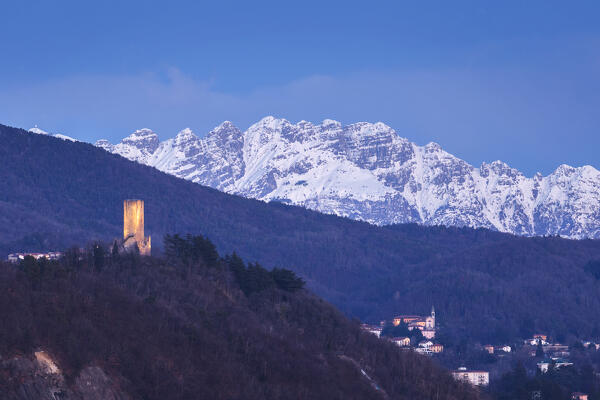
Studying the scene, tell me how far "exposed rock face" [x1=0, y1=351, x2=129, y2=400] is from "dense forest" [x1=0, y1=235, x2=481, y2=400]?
0.16 metres

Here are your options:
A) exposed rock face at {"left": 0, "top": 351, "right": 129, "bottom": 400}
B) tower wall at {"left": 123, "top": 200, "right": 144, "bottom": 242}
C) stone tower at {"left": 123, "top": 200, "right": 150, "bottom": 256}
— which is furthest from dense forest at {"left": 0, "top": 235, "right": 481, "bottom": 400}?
tower wall at {"left": 123, "top": 200, "right": 144, "bottom": 242}

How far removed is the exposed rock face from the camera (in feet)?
300

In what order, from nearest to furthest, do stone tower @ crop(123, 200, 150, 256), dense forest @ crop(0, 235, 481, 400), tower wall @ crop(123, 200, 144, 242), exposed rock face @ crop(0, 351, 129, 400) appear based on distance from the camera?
exposed rock face @ crop(0, 351, 129, 400), dense forest @ crop(0, 235, 481, 400), stone tower @ crop(123, 200, 150, 256), tower wall @ crop(123, 200, 144, 242)

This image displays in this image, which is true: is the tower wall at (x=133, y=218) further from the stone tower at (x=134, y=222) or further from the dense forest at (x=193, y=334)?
the dense forest at (x=193, y=334)

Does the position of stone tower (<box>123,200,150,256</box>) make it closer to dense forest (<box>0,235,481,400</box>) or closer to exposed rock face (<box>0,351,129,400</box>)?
dense forest (<box>0,235,481,400</box>)

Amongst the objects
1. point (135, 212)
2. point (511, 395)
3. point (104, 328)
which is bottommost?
point (511, 395)

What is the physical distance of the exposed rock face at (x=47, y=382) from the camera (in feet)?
300

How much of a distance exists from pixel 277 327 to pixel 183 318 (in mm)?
13112

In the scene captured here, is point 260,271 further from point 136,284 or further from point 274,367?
point 274,367

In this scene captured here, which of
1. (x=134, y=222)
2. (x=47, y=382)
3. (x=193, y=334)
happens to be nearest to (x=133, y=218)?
(x=134, y=222)

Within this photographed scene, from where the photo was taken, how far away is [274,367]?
11625cm

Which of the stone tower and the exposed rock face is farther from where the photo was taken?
the stone tower

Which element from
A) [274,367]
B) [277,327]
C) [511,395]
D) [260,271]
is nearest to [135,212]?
[260,271]

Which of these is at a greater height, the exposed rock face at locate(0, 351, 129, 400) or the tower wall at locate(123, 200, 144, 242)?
the tower wall at locate(123, 200, 144, 242)
